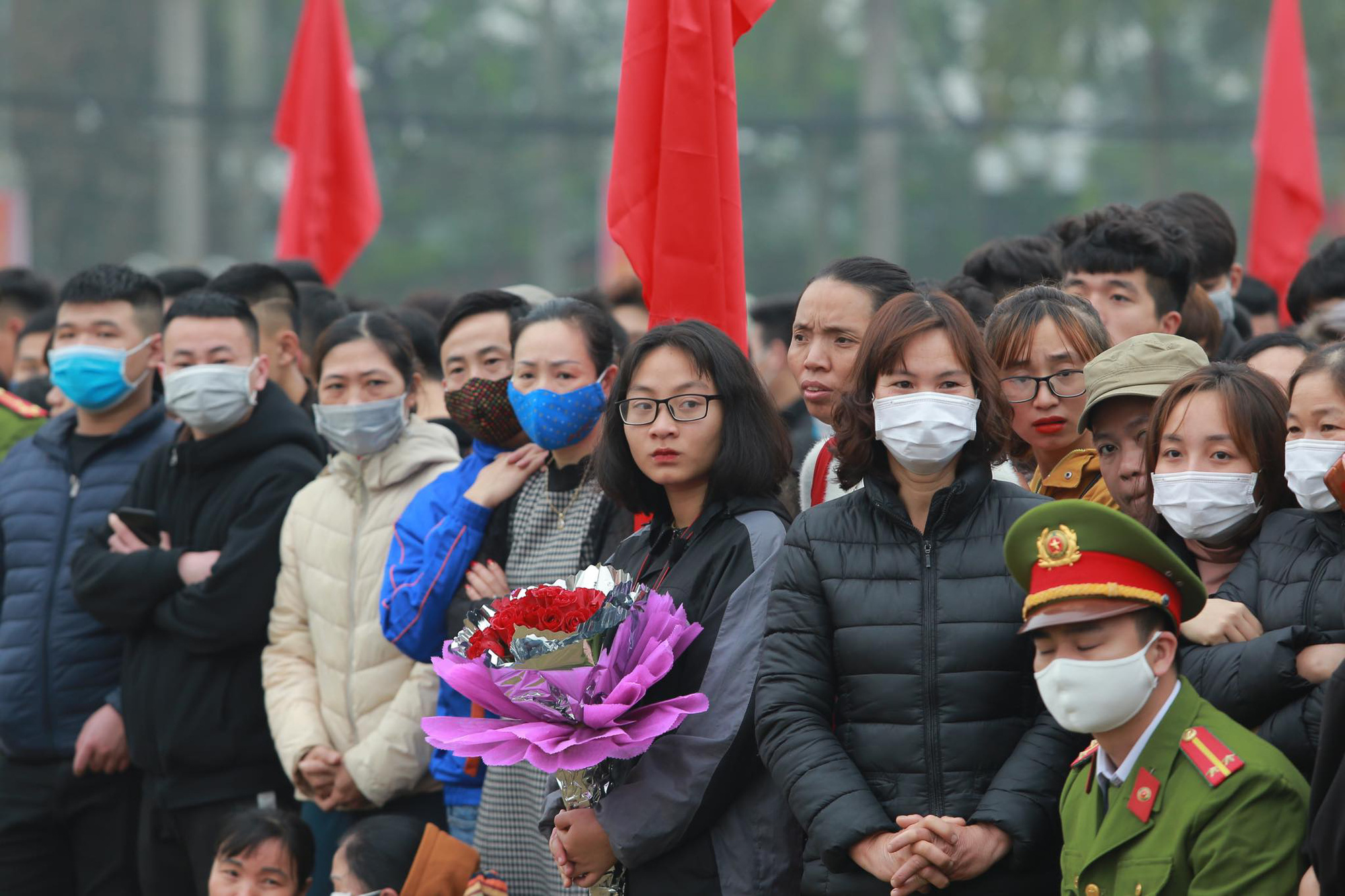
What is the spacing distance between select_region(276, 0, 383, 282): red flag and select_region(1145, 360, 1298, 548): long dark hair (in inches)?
232

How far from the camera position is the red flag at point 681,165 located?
5027 millimetres

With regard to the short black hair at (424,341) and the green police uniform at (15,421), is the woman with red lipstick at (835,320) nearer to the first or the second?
the short black hair at (424,341)

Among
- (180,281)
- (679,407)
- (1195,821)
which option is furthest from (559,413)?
(180,281)

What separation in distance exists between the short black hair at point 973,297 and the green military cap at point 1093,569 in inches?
73.3

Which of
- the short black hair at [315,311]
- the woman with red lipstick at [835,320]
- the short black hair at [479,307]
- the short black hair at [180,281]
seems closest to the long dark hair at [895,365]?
the woman with red lipstick at [835,320]

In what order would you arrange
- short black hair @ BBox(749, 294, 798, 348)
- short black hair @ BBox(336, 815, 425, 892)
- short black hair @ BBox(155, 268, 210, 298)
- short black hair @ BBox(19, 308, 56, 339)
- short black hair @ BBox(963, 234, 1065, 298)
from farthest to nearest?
short black hair @ BBox(749, 294, 798, 348) < short black hair @ BBox(19, 308, 56, 339) < short black hair @ BBox(155, 268, 210, 298) < short black hair @ BBox(963, 234, 1065, 298) < short black hair @ BBox(336, 815, 425, 892)

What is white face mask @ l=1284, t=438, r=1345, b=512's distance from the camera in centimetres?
356

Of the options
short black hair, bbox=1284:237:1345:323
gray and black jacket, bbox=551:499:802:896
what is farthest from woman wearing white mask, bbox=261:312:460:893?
short black hair, bbox=1284:237:1345:323

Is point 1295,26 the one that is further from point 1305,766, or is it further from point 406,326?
point 1305,766

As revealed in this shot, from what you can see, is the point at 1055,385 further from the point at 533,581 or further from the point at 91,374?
the point at 91,374

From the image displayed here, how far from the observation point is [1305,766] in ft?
11.1

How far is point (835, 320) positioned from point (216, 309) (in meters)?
Answer: 2.62

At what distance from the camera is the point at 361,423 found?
5.54 metres

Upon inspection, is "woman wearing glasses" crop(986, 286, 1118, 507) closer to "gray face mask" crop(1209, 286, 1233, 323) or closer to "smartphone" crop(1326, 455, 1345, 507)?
"smartphone" crop(1326, 455, 1345, 507)
